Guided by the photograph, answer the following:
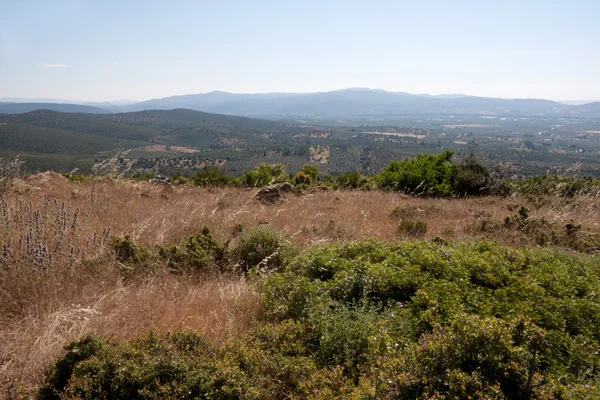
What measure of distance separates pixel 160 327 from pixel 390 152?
336 feet

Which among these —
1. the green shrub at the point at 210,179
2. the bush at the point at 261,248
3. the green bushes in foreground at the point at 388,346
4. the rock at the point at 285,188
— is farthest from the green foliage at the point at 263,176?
the green bushes in foreground at the point at 388,346

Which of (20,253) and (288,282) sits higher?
(20,253)

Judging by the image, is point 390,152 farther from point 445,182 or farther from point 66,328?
point 66,328

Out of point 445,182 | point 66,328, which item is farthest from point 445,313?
point 445,182

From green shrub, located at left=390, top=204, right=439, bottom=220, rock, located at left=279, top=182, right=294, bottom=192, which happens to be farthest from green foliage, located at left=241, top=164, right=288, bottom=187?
green shrub, located at left=390, top=204, right=439, bottom=220

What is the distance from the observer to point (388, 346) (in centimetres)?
225

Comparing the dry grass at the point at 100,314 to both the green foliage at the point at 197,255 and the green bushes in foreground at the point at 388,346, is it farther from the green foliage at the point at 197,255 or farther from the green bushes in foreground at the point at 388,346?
the green foliage at the point at 197,255

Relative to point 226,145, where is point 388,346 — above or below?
above

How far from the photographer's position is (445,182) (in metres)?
12.0

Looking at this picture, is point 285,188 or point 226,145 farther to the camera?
point 226,145

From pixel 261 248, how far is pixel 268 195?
4.52m

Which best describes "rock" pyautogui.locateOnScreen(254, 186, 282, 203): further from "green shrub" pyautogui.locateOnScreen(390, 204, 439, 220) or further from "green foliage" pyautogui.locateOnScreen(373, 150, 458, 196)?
"green foliage" pyautogui.locateOnScreen(373, 150, 458, 196)

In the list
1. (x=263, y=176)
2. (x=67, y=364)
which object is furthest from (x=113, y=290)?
(x=263, y=176)

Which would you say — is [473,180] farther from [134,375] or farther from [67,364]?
[67,364]
